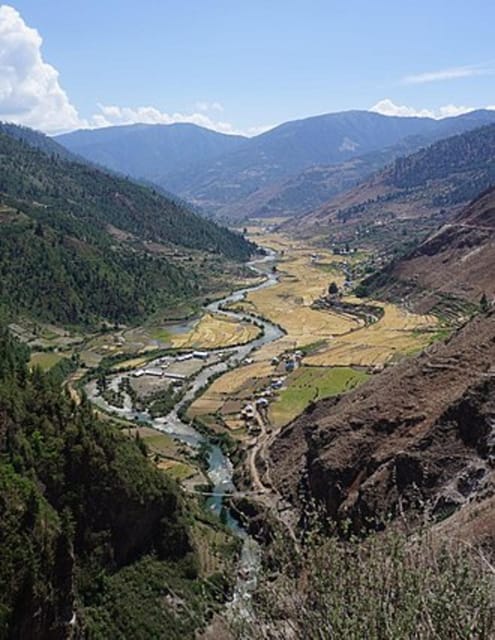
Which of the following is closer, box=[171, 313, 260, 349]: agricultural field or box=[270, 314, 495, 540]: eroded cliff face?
box=[270, 314, 495, 540]: eroded cliff face

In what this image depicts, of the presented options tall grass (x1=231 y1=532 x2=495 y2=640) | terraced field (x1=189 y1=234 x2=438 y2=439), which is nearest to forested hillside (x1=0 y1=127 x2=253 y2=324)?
terraced field (x1=189 y1=234 x2=438 y2=439)

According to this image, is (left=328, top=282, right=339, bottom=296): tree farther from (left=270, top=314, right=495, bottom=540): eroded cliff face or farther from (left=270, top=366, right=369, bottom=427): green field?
(left=270, top=314, right=495, bottom=540): eroded cliff face

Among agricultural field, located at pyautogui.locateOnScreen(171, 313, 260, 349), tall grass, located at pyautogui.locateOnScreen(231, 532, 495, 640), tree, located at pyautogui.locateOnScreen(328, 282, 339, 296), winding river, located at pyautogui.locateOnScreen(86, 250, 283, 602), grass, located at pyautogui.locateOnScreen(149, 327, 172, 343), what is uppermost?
tall grass, located at pyautogui.locateOnScreen(231, 532, 495, 640)

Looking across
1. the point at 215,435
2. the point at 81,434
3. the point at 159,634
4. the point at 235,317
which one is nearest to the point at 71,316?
the point at 235,317

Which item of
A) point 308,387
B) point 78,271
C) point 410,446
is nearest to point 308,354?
point 308,387

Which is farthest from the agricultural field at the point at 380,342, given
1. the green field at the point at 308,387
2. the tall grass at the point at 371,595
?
the tall grass at the point at 371,595

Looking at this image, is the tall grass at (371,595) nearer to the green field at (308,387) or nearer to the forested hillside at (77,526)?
the forested hillside at (77,526)

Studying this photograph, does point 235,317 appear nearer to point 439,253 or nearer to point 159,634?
point 439,253
